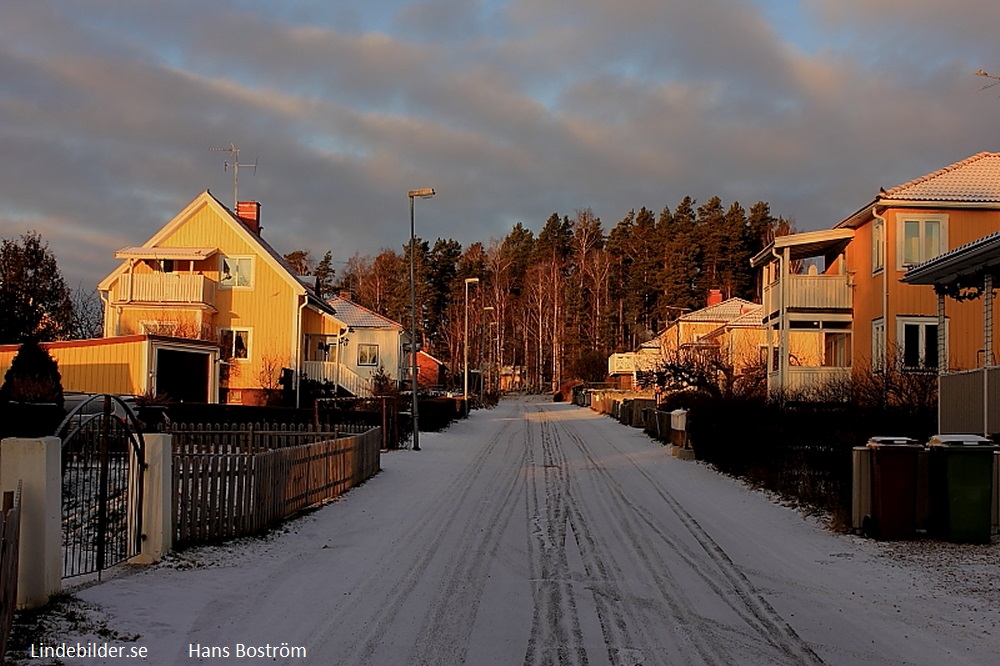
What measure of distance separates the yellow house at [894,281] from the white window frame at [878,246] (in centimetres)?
3

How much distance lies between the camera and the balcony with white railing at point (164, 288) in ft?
121

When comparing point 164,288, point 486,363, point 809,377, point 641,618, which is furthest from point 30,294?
point 486,363

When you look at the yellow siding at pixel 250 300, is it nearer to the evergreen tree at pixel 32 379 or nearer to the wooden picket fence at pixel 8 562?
the evergreen tree at pixel 32 379

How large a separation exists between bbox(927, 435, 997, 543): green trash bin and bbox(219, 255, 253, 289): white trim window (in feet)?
107

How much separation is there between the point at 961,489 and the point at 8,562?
10.3m

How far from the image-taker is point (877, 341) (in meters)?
27.5

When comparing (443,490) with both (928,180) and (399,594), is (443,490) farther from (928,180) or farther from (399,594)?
(928,180)

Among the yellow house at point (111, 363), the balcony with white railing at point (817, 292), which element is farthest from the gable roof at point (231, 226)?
the balcony with white railing at point (817, 292)

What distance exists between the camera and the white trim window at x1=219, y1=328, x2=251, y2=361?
3919 cm

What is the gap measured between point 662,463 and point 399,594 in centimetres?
1545

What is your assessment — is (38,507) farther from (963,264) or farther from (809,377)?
(809,377)

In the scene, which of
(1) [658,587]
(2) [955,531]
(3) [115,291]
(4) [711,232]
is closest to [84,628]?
(1) [658,587]

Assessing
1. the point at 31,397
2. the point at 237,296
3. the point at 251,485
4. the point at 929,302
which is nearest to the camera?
the point at 251,485

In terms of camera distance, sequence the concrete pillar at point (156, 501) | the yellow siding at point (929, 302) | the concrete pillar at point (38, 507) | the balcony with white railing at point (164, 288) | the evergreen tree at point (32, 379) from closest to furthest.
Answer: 1. the concrete pillar at point (38, 507)
2. the concrete pillar at point (156, 501)
3. the evergreen tree at point (32, 379)
4. the yellow siding at point (929, 302)
5. the balcony with white railing at point (164, 288)
